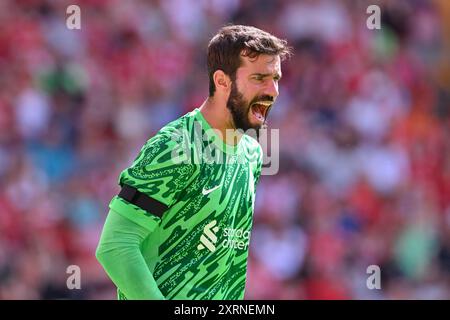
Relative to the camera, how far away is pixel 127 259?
3.28m

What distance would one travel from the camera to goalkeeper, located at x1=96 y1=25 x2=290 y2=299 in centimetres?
330

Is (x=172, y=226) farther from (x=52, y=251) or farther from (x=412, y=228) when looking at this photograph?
(x=412, y=228)

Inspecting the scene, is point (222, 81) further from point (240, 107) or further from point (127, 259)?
point (127, 259)

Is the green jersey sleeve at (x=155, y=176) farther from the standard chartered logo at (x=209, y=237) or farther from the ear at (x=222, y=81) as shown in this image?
the ear at (x=222, y=81)

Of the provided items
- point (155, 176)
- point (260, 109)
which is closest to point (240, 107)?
point (260, 109)

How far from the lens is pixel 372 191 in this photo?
8992 mm

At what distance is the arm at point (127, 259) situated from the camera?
327 centimetres

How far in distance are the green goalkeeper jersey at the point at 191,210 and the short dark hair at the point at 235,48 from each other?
197mm

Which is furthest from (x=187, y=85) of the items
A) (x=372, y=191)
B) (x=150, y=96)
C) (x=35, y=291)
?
(x=35, y=291)

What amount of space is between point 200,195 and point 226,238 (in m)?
0.20

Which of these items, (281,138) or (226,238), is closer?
(226,238)

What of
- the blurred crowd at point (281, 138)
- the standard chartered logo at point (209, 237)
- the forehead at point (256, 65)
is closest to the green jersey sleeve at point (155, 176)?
the standard chartered logo at point (209, 237)

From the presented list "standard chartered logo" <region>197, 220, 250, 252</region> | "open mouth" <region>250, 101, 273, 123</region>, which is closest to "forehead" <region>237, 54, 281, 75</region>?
"open mouth" <region>250, 101, 273, 123</region>
